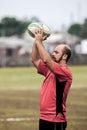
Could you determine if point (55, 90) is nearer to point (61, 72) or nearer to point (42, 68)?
point (61, 72)

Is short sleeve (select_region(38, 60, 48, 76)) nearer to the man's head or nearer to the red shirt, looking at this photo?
the red shirt

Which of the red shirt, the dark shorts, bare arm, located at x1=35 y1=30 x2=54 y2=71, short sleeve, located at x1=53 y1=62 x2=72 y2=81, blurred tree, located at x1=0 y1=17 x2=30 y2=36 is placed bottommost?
the dark shorts

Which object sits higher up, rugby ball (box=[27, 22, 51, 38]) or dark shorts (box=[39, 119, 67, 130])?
rugby ball (box=[27, 22, 51, 38])

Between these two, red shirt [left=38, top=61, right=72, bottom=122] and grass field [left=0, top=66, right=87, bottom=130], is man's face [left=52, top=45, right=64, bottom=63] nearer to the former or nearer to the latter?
red shirt [left=38, top=61, right=72, bottom=122]

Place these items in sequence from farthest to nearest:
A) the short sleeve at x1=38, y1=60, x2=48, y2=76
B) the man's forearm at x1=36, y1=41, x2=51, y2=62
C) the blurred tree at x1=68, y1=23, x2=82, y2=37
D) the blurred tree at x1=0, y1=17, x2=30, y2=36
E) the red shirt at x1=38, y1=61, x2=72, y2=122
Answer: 1. the blurred tree at x1=68, y1=23, x2=82, y2=37
2. the blurred tree at x1=0, y1=17, x2=30, y2=36
3. the short sleeve at x1=38, y1=60, x2=48, y2=76
4. the red shirt at x1=38, y1=61, x2=72, y2=122
5. the man's forearm at x1=36, y1=41, x2=51, y2=62

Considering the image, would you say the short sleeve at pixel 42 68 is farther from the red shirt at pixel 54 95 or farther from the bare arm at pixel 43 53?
the bare arm at pixel 43 53

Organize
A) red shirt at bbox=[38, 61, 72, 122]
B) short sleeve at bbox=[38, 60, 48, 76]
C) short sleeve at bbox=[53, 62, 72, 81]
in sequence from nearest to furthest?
short sleeve at bbox=[53, 62, 72, 81] → red shirt at bbox=[38, 61, 72, 122] → short sleeve at bbox=[38, 60, 48, 76]

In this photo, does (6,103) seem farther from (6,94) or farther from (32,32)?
(32,32)

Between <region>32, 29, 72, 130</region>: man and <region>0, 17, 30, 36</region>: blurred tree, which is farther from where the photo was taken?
<region>0, 17, 30, 36</region>: blurred tree

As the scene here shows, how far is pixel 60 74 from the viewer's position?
7.54m

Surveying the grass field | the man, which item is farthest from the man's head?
the grass field

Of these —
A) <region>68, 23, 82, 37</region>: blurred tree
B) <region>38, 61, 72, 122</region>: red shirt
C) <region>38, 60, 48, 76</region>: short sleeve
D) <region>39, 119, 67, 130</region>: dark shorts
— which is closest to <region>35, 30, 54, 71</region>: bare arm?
<region>38, 61, 72, 122</region>: red shirt

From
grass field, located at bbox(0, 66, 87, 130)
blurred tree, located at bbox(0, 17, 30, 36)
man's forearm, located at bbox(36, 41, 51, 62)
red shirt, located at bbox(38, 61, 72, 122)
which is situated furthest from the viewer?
blurred tree, located at bbox(0, 17, 30, 36)

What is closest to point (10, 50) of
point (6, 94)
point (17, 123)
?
point (6, 94)
